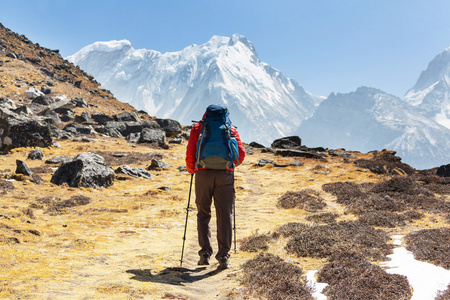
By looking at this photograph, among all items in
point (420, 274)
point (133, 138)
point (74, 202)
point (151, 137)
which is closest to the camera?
point (420, 274)

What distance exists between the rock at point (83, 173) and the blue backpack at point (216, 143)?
36.5 ft

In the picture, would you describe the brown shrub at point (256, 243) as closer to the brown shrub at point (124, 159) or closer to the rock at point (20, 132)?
the brown shrub at point (124, 159)

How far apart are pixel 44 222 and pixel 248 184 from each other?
46.5 feet

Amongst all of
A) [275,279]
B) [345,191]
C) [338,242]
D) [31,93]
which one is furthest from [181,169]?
[31,93]

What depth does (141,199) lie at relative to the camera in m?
14.7

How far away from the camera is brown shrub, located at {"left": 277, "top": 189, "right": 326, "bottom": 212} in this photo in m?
13.3

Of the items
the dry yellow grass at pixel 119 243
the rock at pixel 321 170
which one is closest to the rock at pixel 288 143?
the rock at pixel 321 170

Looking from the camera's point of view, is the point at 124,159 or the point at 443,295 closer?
the point at 443,295

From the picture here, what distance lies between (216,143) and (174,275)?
116 inches

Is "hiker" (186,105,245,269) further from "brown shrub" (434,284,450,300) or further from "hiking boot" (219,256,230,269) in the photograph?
"brown shrub" (434,284,450,300)

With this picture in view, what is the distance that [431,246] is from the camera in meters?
6.51

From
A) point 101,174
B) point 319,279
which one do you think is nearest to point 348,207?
point 319,279

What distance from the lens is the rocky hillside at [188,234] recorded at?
499 centimetres

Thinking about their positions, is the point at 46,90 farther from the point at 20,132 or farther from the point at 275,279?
the point at 275,279
